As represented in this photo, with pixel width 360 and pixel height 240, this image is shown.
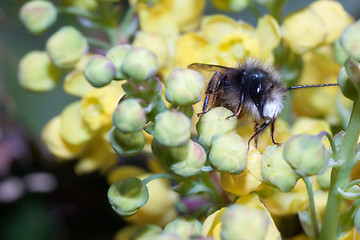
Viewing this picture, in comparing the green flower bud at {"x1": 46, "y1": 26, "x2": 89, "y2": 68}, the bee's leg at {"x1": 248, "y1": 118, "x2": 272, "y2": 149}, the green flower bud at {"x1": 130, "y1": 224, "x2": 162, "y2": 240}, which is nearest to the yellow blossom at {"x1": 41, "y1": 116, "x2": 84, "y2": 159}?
the green flower bud at {"x1": 46, "y1": 26, "x2": 89, "y2": 68}

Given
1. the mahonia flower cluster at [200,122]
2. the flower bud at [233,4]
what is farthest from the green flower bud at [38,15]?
the flower bud at [233,4]

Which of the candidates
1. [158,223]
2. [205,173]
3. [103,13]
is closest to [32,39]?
[103,13]

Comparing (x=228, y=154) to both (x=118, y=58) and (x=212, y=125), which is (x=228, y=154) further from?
(x=118, y=58)

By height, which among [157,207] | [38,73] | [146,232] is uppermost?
[38,73]


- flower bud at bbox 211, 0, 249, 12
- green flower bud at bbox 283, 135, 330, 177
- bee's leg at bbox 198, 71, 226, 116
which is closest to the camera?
green flower bud at bbox 283, 135, 330, 177

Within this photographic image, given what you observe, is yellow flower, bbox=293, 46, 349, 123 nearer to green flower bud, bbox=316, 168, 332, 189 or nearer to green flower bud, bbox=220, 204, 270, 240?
green flower bud, bbox=316, 168, 332, 189

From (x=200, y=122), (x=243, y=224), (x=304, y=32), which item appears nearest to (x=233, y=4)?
(x=304, y=32)

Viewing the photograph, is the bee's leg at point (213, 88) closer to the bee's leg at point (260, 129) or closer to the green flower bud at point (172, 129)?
the bee's leg at point (260, 129)

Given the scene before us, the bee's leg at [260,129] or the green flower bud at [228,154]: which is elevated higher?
the green flower bud at [228,154]
